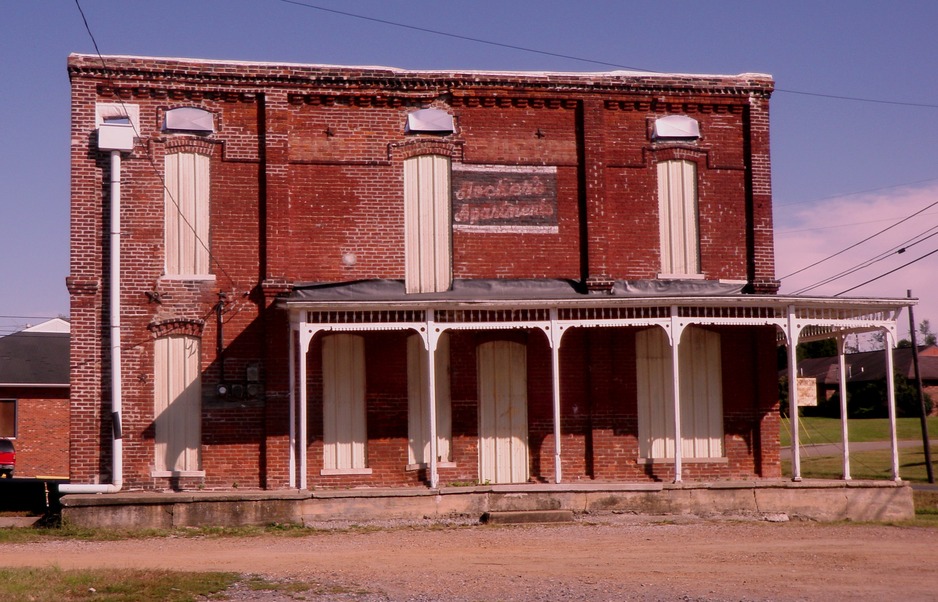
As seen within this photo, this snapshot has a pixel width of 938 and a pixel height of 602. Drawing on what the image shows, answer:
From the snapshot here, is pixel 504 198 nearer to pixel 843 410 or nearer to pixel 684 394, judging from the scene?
pixel 684 394

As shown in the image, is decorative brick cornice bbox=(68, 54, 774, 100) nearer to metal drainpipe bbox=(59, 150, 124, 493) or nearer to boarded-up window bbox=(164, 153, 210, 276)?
boarded-up window bbox=(164, 153, 210, 276)

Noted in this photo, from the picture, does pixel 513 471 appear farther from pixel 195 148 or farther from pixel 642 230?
pixel 195 148

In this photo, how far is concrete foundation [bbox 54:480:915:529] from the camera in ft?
56.6

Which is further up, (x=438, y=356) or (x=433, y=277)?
(x=433, y=277)

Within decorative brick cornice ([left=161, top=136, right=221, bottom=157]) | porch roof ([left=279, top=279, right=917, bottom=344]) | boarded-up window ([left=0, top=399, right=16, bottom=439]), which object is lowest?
boarded-up window ([left=0, top=399, right=16, bottom=439])

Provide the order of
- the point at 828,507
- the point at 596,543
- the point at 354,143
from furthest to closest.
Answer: the point at 354,143
the point at 828,507
the point at 596,543

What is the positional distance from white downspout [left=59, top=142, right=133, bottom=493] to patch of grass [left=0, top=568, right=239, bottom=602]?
19.4ft

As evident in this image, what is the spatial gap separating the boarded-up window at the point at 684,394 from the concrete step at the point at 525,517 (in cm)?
303

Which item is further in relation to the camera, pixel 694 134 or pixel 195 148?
pixel 694 134

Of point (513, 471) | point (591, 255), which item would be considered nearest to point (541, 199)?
point (591, 255)

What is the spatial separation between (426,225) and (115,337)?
229 inches

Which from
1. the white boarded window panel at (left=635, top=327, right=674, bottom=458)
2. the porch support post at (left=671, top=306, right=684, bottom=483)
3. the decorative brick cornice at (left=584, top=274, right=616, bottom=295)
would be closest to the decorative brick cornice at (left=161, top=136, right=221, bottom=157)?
the decorative brick cornice at (left=584, top=274, right=616, bottom=295)

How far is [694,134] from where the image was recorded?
2088cm

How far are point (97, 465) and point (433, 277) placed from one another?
673 centimetres
